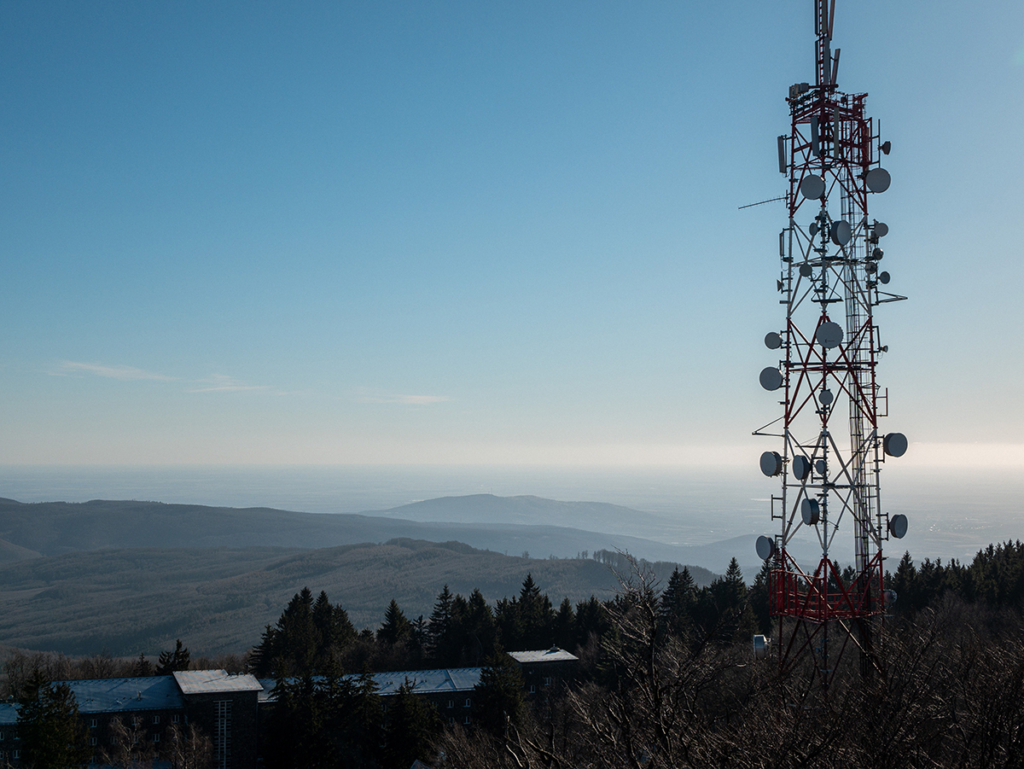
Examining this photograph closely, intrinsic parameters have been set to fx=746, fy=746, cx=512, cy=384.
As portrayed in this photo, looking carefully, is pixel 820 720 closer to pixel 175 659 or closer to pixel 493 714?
pixel 493 714

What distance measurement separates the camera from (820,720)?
502 inches

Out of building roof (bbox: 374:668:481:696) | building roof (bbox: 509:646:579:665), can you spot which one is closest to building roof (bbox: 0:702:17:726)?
building roof (bbox: 374:668:481:696)

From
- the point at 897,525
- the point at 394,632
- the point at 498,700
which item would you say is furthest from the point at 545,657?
the point at 897,525

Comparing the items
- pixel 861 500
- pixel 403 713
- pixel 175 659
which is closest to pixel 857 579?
pixel 861 500

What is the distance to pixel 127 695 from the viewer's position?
34094 mm

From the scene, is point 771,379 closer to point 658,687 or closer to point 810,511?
point 810,511

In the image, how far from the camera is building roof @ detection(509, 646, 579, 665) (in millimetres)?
40250

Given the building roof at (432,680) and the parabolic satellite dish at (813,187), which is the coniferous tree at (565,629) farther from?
the parabolic satellite dish at (813,187)

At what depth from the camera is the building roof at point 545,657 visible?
132 feet

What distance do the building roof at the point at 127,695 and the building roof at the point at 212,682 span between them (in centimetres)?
56

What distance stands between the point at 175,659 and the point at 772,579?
1451 inches

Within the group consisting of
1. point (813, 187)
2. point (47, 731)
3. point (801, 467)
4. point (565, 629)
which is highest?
point (813, 187)

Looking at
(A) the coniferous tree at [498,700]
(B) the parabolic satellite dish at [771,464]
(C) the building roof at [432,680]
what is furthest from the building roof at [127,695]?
(B) the parabolic satellite dish at [771,464]

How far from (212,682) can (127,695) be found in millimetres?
3687
